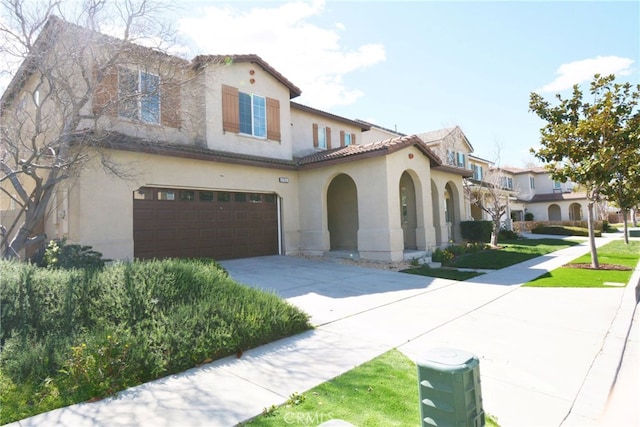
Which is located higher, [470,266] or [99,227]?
[99,227]

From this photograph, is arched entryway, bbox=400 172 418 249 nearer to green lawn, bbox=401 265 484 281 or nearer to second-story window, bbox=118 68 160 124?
green lawn, bbox=401 265 484 281

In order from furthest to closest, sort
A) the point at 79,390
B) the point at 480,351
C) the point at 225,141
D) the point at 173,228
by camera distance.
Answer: the point at 225,141 < the point at 173,228 < the point at 480,351 < the point at 79,390

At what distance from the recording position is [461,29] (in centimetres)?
1074

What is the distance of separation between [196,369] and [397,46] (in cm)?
1123

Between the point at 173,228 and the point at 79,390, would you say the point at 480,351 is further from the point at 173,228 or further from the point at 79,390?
the point at 173,228

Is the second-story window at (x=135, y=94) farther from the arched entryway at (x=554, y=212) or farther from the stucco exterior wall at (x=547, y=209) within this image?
the arched entryway at (x=554, y=212)

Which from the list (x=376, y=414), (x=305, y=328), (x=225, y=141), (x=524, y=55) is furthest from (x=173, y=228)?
(x=524, y=55)

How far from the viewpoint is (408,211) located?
719 inches

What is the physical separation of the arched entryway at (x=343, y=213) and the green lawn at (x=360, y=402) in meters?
13.3

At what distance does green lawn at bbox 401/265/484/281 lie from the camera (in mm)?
11220

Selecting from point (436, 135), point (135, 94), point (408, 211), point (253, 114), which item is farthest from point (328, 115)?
point (436, 135)

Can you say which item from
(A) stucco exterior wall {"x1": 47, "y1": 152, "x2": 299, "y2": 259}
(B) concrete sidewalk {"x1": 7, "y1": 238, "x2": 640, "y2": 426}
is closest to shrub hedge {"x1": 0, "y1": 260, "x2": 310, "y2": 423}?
(B) concrete sidewalk {"x1": 7, "y1": 238, "x2": 640, "y2": 426}

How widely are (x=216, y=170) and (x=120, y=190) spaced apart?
3445 millimetres

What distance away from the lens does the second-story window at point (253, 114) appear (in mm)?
15109
